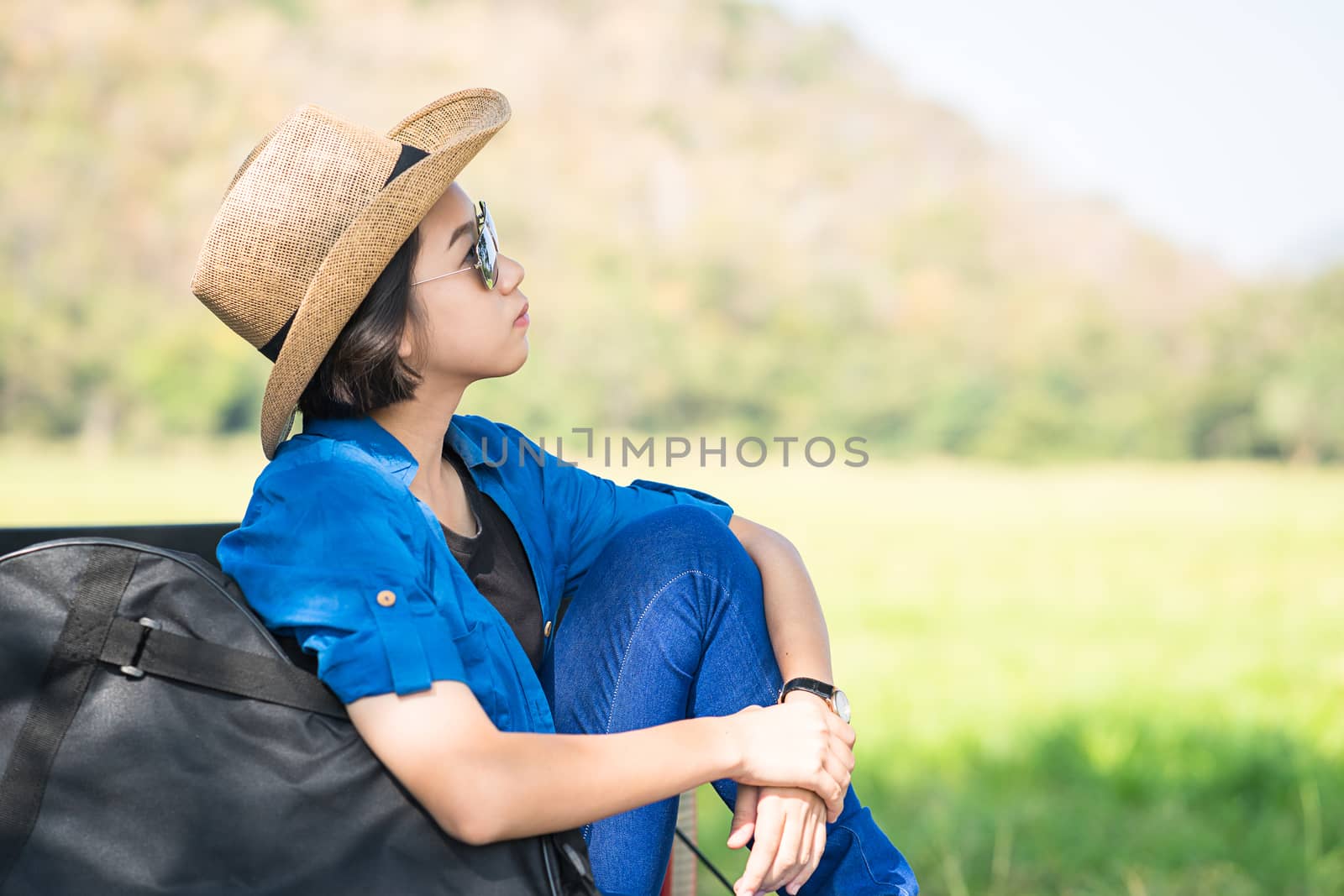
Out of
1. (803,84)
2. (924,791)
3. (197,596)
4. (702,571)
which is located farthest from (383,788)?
(803,84)

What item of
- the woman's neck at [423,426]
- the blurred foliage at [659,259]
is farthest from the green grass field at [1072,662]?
the blurred foliage at [659,259]

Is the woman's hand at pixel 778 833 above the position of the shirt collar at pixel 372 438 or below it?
below

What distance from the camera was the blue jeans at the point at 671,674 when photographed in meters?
1.56

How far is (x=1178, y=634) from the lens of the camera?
7.61 meters

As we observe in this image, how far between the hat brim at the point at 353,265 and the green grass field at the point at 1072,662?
6.66 ft

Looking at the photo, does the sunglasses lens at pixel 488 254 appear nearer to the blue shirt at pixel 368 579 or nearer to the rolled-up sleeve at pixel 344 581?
the blue shirt at pixel 368 579

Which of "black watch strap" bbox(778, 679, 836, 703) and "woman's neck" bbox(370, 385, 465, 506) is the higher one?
"woman's neck" bbox(370, 385, 465, 506)

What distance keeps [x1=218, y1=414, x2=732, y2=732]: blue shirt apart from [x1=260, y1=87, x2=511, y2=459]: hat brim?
2.8 inches

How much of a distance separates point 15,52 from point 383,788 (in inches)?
1296

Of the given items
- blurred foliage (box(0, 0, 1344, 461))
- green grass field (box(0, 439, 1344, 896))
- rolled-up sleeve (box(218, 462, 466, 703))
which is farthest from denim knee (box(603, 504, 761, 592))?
blurred foliage (box(0, 0, 1344, 461))

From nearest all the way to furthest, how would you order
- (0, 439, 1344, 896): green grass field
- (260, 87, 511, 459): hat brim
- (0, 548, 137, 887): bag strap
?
(0, 548, 137, 887): bag strap < (260, 87, 511, 459): hat brim < (0, 439, 1344, 896): green grass field

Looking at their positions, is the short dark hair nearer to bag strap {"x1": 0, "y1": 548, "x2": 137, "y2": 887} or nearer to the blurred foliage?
bag strap {"x1": 0, "y1": 548, "x2": 137, "y2": 887}

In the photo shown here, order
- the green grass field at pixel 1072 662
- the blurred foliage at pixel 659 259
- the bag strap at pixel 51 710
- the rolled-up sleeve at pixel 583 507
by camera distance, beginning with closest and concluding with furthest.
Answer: the bag strap at pixel 51 710 → the rolled-up sleeve at pixel 583 507 → the green grass field at pixel 1072 662 → the blurred foliage at pixel 659 259

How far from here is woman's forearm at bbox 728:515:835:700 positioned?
159 cm
